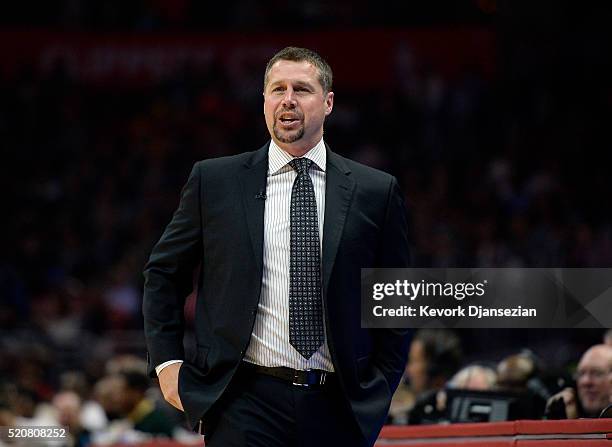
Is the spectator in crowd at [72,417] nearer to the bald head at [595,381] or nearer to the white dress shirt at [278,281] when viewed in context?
the bald head at [595,381]

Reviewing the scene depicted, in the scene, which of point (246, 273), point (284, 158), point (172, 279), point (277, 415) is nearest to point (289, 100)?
point (284, 158)

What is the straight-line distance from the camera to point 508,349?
405 inches

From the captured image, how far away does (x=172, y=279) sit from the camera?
4027 millimetres

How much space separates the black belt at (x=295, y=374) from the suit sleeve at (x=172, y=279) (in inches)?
10.7

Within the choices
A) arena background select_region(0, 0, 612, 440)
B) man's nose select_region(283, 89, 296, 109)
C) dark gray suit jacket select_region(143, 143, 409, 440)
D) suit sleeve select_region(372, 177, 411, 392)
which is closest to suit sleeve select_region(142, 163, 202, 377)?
dark gray suit jacket select_region(143, 143, 409, 440)

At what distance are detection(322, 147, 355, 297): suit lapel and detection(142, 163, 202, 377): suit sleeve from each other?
0.42m

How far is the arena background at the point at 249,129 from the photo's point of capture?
11938mm

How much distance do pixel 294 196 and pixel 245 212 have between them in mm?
170

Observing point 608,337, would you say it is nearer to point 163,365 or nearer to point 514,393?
point 514,393

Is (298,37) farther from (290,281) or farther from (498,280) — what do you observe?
(290,281)

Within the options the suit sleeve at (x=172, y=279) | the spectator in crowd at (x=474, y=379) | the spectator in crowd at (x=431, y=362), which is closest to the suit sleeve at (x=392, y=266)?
the suit sleeve at (x=172, y=279)

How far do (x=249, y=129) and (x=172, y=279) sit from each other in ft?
34.9

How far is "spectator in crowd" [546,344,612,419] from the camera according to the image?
5.12 metres

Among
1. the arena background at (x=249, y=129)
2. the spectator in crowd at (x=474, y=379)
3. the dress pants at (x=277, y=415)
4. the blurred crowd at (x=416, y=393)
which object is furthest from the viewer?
the arena background at (x=249, y=129)
